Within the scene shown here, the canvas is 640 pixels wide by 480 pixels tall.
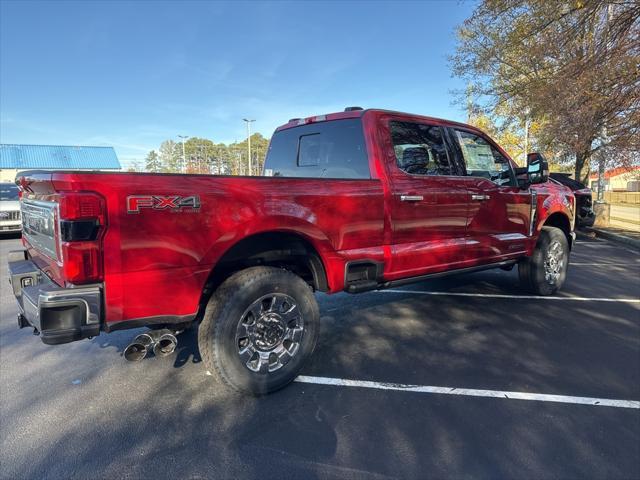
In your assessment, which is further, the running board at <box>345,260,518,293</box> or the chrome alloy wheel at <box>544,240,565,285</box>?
the chrome alloy wheel at <box>544,240,565,285</box>

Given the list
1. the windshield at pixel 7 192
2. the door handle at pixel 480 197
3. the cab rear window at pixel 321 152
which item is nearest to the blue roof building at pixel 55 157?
the windshield at pixel 7 192

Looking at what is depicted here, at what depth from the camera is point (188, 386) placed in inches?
126

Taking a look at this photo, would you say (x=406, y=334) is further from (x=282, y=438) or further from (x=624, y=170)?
(x=624, y=170)

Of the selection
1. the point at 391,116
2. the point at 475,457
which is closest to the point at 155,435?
the point at 475,457

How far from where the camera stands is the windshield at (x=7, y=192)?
12.4m

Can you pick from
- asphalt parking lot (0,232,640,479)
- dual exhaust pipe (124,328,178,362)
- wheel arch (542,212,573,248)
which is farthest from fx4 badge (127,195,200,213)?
wheel arch (542,212,573,248)

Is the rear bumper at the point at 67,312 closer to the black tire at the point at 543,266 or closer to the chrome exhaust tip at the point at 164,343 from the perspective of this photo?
the chrome exhaust tip at the point at 164,343

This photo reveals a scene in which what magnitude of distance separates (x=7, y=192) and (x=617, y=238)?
18.2 metres

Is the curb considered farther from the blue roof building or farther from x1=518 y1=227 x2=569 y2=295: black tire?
the blue roof building

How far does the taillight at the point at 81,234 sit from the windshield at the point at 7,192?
1254 cm

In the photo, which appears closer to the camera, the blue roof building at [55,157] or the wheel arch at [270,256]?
the wheel arch at [270,256]

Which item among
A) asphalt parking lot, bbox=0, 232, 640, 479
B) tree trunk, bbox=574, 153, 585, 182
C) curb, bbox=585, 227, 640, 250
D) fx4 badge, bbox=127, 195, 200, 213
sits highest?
tree trunk, bbox=574, 153, 585, 182

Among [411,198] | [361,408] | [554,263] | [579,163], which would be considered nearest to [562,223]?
[554,263]

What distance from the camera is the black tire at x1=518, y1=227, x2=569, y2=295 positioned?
18.1 ft
